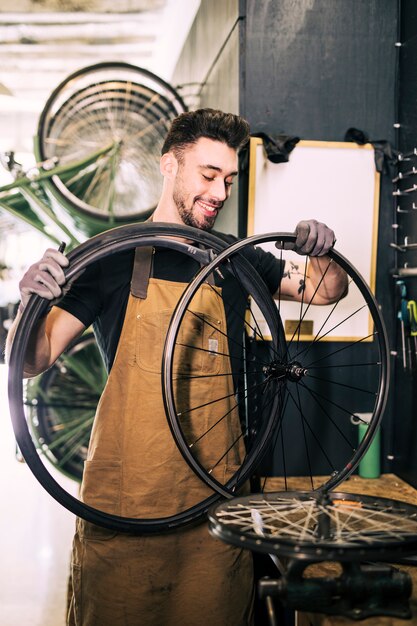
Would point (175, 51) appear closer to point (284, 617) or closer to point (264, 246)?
point (264, 246)

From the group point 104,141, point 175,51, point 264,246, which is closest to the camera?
point 264,246

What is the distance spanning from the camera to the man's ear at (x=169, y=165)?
2131 mm

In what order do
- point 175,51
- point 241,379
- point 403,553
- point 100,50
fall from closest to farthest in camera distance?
point 403,553
point 241,379
point 175,51
point 100,50

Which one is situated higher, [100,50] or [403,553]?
[100,50]

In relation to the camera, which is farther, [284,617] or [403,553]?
[284,617]

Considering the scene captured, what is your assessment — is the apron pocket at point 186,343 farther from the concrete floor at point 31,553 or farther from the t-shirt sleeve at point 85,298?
the concrete floor at point 31,553

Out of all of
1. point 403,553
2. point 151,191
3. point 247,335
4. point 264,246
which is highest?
point 151,191

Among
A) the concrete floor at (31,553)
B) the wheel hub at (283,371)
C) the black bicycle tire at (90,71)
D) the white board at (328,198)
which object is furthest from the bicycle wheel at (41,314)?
the black bicycle tire at (90,71)

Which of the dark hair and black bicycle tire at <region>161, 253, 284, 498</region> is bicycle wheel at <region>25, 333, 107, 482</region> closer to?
the dark hair

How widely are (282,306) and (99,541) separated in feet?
3.65

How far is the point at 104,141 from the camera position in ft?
11.6

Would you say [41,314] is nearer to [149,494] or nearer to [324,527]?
[149,494]

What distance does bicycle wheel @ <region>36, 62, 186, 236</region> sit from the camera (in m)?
3.39

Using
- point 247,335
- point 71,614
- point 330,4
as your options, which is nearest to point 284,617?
point 71,614
